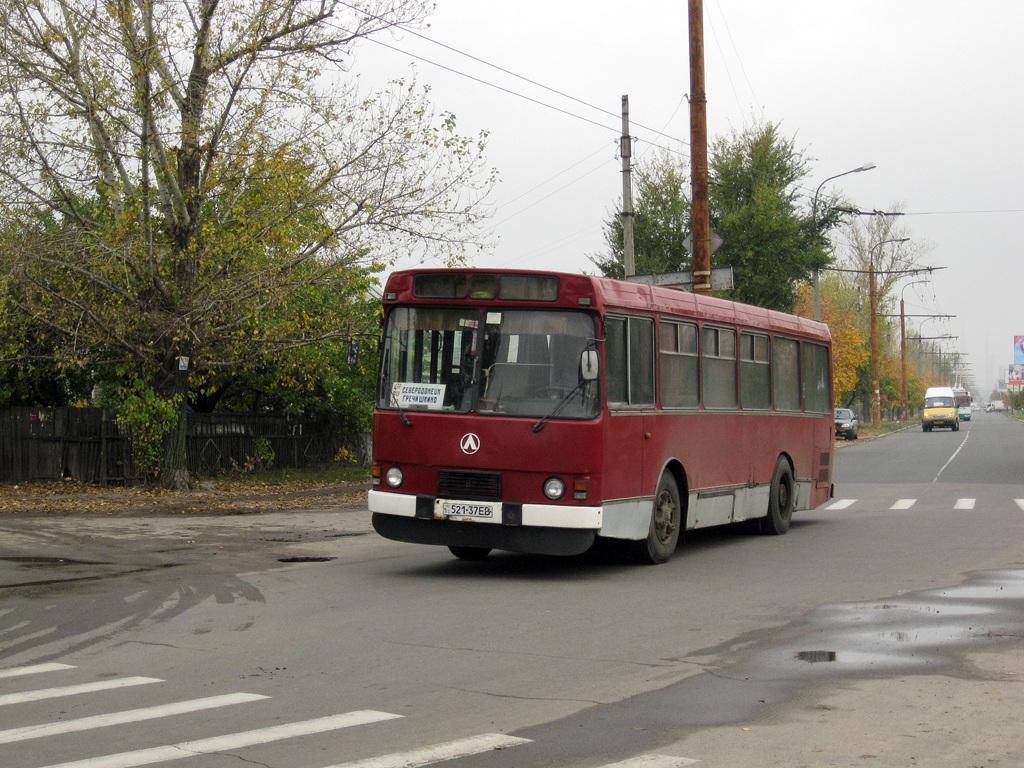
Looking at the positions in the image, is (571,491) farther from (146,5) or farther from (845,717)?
(146,5)

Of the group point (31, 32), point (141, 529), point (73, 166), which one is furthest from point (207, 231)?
point (141, 529)

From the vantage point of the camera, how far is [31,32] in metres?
23.0

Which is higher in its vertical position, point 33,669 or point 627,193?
point 627,193

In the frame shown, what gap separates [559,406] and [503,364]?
69 centimetres

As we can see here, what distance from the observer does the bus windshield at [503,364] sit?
13000mm

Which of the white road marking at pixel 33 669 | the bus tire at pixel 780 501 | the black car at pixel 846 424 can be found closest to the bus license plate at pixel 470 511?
the white road marking at pixel 33 669

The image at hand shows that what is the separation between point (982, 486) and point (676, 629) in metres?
21.7

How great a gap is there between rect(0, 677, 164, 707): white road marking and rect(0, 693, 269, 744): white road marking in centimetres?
69

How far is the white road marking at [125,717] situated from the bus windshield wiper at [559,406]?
18.2ft

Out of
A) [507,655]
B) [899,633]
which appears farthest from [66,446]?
[899,633]

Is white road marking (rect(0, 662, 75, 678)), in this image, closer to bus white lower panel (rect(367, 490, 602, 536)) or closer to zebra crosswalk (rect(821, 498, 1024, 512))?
bus white lower panel (rect(367, 490, 602, 536))

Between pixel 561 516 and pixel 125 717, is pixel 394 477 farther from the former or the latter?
pixel 125 717

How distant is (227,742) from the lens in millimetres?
6508

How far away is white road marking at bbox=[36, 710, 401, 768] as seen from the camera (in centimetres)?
613
